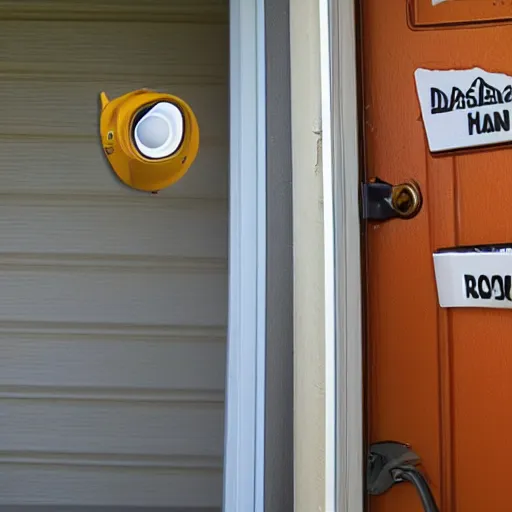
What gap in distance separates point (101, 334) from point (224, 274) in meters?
0.58

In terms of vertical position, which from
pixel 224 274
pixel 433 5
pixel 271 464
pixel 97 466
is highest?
pixel 433 5

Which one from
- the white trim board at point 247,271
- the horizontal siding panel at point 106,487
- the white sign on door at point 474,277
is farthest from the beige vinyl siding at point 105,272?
the white sign on door at point 474,277

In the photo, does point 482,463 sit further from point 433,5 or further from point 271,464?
point 433,5

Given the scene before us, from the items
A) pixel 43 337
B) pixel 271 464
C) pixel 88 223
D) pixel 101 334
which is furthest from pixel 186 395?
pixel 271 464

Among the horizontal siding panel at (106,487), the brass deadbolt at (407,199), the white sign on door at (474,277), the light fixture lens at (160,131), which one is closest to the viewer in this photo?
the white sign on door at (474,277)

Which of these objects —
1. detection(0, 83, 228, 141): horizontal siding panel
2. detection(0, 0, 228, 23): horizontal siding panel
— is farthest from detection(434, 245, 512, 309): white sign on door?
detection(0, 0, 228, 23): horizontal siding panel

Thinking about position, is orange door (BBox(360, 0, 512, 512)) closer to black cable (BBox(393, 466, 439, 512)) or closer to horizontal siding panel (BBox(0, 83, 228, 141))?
black cable (BBox(393, 466, 439, 512))

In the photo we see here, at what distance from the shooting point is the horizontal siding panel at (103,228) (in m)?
2.73

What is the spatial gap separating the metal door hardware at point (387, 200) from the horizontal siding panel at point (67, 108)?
5.28 ft

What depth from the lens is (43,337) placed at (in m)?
2.70

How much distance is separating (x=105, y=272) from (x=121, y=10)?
114 centimetres

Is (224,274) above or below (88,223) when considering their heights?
below

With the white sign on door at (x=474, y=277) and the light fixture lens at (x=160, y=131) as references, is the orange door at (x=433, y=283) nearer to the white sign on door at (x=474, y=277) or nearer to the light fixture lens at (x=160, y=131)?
the white sign on door at (x=474, y=277)

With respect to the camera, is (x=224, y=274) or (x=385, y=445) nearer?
(x=385, y=445)
